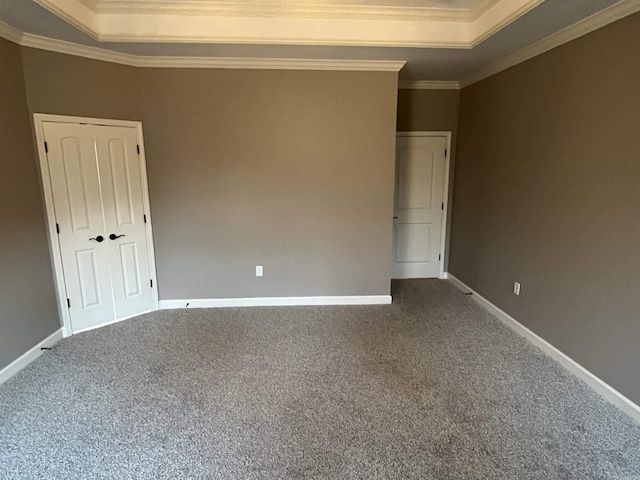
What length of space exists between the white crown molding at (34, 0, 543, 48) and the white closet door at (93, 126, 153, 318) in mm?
970

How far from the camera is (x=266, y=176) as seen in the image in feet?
13.7

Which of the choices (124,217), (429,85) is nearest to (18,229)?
(124,217)

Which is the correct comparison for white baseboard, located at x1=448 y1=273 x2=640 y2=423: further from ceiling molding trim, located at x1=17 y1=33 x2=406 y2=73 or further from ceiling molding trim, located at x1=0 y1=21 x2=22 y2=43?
ceiling molding trim, located at x1=0 y1=21 x2=22 y2=43

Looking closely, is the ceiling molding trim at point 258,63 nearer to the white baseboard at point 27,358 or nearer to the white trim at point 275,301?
the white trim at point 275,301

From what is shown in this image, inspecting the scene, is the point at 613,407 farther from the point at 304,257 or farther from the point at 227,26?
the point at 227,26

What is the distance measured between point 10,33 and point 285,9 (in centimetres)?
212

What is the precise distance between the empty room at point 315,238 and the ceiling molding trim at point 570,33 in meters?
0.02

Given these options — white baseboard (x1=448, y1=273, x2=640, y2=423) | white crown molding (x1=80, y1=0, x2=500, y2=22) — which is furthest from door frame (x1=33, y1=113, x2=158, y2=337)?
white baseboard (x1=448, y1=273, x2=640, y2=423)

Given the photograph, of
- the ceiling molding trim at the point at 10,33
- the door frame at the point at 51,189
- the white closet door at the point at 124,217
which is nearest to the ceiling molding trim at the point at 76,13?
the ceiling molding trim at the point at 10,33

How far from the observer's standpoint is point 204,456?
215 centimetres

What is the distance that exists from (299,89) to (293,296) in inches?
90.1

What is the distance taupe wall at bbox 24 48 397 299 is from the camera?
3.98 m

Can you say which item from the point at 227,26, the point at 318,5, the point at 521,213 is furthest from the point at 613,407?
the point at 227,26

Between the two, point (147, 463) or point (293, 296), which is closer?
point (147, 463)
